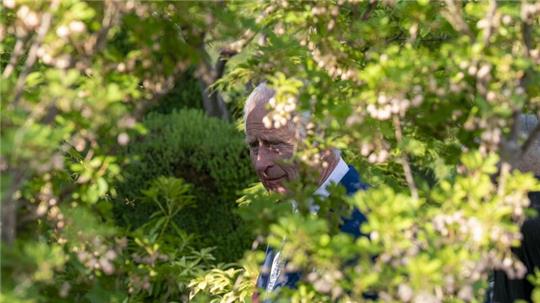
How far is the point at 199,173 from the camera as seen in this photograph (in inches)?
510

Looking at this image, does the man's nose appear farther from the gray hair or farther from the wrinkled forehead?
the gray hair

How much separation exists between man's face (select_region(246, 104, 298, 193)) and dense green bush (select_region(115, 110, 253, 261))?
701 centimetres

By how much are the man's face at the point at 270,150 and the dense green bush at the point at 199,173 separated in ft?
23.0

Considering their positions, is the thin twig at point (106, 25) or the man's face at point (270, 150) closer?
the thin twig at point (106, 25)

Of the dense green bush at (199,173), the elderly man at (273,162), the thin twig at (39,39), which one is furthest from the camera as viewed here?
the dense green bush at (199,173)

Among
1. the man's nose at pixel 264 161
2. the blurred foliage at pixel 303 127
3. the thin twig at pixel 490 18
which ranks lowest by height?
the man's nose at pixel 264 161

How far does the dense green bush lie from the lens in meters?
12.7

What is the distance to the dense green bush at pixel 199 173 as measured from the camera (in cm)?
1266

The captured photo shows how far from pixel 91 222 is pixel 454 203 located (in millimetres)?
1215

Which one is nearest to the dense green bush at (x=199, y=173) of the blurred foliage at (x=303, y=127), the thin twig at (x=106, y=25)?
the blurred foliage at (x=303, y=127)

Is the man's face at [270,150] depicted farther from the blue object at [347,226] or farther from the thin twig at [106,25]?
the thin twig at [106,25]

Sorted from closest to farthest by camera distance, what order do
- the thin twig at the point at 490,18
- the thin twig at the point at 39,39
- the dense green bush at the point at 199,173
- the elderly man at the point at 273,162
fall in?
the thin twig at the point at 39,39 → the thin twig at the point at 490,18 → the elderly man at the point at 273,162 → the dense green bush at the point at 199,173

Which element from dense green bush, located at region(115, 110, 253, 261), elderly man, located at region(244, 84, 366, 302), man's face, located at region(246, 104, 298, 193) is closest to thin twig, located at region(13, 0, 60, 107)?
elderly man, located at region(244, 84, 366, 302)

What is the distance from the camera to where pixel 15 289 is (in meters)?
3.15
